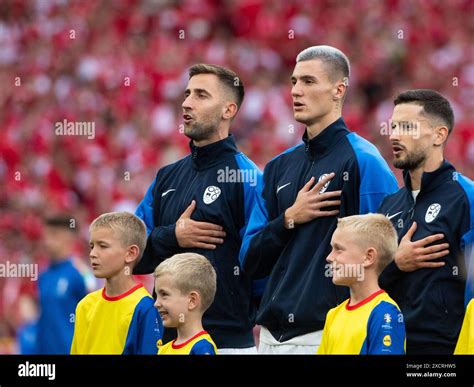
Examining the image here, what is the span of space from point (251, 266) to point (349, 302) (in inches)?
22.7

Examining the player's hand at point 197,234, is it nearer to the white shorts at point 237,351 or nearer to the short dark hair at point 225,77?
the white shorts at point 237,351

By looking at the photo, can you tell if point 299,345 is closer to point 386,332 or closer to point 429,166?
point 386,332

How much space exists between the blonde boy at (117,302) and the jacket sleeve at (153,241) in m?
0.08

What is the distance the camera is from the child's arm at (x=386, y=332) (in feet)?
13.5

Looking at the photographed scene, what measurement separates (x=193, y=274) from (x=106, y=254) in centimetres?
49

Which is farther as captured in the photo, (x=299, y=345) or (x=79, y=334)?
(x=79, y=334)

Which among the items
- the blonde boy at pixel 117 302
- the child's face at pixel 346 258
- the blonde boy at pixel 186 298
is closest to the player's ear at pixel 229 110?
the blonde boy at pixel 117 302

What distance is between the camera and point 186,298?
14.8 feet

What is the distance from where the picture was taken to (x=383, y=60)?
11.5 m

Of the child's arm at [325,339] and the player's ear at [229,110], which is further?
the player's ear at [229,110]

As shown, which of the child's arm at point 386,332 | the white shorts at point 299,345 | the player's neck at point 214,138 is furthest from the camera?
the player's neck at point 214,138

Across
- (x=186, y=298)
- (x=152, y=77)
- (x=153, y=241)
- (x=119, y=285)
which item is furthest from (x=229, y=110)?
(x=152, y=77)
